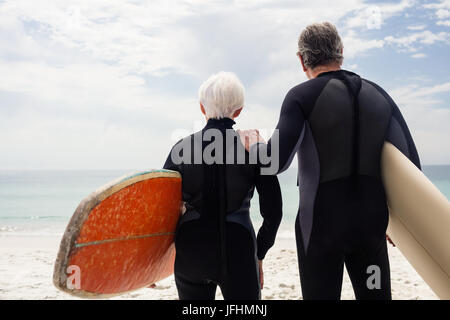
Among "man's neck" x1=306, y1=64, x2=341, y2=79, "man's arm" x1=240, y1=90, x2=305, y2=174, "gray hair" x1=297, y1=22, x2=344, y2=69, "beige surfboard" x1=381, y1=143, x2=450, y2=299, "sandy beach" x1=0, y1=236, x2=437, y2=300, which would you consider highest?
"gray hair" x1=297, y1=22, x2=344, y2=69

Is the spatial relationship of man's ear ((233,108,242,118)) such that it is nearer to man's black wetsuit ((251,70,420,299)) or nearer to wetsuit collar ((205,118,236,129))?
wetsuit collar ((205,118,236,129))

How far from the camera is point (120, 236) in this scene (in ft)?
6.22

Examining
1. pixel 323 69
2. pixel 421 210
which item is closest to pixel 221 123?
pixel 323 69

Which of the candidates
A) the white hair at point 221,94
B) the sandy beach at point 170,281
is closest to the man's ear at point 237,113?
the white hair at point 221,94

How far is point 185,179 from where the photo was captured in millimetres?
1764

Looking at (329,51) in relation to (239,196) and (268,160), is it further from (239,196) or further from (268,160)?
(239,196)

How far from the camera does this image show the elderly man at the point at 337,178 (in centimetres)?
171

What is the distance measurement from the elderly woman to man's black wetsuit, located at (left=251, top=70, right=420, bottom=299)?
15 cm

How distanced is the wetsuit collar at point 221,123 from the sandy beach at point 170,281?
3.13 m

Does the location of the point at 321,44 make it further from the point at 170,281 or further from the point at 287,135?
the point at 170,281

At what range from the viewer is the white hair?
1.73m

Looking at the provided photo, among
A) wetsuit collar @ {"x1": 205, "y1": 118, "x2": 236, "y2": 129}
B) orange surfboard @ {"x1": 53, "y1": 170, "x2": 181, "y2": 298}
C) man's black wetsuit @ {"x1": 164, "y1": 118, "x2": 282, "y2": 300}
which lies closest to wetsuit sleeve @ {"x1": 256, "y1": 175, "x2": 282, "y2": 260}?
man's black wetsuit @ {"x1": 164, "y1": 118, "x2": 282, "y2": 300}

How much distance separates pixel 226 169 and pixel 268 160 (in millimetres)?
200
